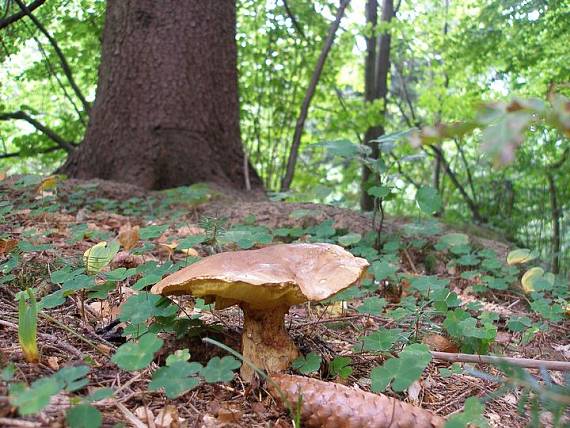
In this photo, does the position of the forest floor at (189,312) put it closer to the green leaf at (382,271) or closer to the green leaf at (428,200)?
the green leaf at (382,271)

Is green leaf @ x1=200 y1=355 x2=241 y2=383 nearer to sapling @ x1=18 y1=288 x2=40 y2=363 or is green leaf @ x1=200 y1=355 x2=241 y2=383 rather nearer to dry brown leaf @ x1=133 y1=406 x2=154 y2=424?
dry brown leaf @ x1=133 y1=406 x2=154 y2=424

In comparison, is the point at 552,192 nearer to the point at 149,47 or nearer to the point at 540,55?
the point at 540,55

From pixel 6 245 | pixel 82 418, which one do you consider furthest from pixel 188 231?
pixel 82 418

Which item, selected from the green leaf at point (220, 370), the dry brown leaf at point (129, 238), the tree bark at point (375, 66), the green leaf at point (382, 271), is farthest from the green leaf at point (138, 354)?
the tree bark at point (375, 66)

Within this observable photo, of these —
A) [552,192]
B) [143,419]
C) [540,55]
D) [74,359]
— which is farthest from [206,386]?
[540,55]

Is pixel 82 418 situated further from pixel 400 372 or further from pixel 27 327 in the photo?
pixel 400 372

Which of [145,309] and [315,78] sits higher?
[315,78]
